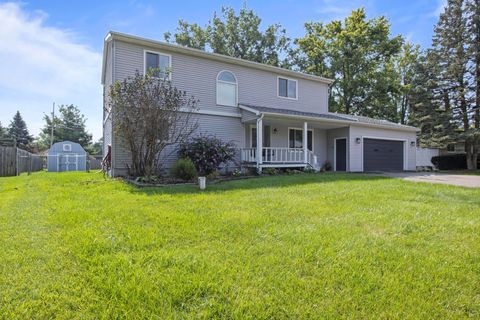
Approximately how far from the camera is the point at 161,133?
8891 millimetres

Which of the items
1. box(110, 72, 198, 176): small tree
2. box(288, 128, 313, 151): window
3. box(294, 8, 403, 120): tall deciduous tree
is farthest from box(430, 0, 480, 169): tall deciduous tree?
box(110, 72, 198, 176): small tree

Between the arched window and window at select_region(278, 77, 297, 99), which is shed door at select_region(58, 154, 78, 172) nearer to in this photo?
the arched window

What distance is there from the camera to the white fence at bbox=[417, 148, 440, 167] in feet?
68.2

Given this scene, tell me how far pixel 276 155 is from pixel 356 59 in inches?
631

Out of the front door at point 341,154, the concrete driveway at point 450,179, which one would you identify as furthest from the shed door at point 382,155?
the concrete driveway at point 450,179

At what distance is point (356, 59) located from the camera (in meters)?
23.3

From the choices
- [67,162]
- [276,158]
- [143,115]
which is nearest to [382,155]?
[276,158]

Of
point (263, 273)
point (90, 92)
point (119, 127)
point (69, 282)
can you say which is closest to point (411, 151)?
point (119, 127)

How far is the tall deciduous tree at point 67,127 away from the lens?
3990 centimetres

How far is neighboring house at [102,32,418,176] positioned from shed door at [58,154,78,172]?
34.5ft

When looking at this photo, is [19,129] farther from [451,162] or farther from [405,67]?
[451,162]

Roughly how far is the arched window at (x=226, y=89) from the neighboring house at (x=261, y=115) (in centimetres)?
3

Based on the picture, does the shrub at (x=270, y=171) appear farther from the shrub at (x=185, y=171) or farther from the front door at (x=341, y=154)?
the front door at (x=341, y=154)

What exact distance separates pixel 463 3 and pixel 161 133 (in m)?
22.3
